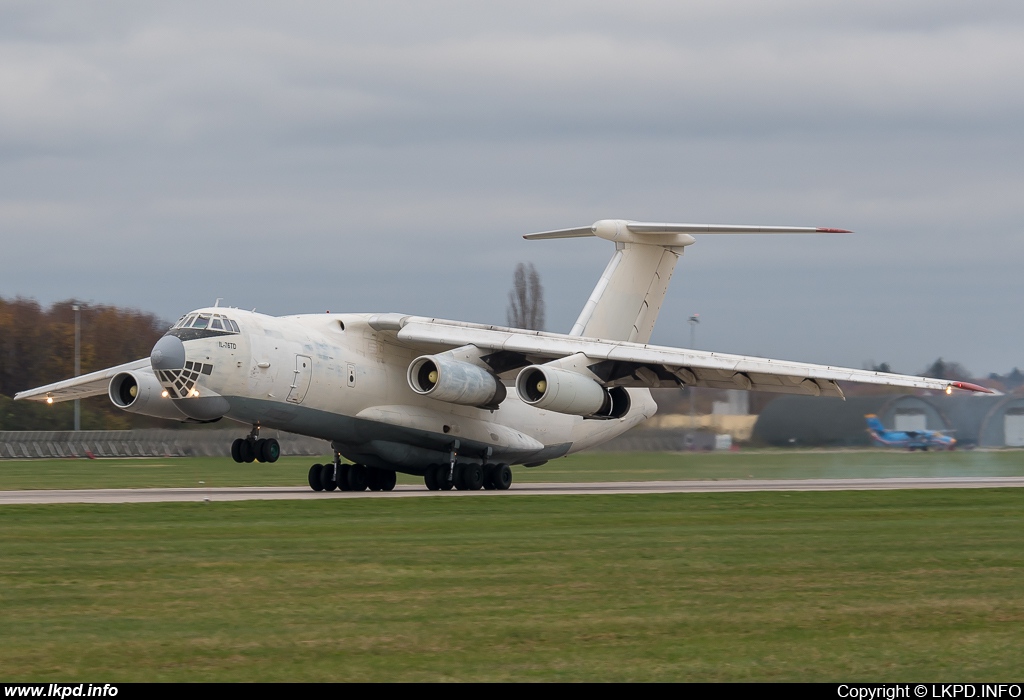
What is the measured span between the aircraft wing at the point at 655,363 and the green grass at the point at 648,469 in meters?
3.60

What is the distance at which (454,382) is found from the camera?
70.1 ft

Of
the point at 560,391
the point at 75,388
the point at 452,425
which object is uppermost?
the point at 560,391

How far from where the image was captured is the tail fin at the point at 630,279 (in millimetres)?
25297

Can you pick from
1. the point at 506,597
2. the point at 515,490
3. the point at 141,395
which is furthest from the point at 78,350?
the point at 506,597

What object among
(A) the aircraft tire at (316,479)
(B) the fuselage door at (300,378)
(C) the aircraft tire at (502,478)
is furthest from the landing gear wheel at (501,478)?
(B) the fuselage door at (300,378)

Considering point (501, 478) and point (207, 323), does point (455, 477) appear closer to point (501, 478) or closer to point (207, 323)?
point (501, 478)

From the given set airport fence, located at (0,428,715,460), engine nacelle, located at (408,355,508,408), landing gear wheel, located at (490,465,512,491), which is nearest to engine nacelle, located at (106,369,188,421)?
engine nacelle, located at (408,355,508,408)

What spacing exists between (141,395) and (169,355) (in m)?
2.00

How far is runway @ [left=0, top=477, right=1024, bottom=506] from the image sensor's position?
1939cm

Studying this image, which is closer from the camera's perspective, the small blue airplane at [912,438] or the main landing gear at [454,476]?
the main landing gear at [454,476]

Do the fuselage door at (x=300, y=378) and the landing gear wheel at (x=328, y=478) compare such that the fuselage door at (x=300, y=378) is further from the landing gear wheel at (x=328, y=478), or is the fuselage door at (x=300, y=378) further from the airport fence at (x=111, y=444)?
the airport fence at (x=111, y=444)

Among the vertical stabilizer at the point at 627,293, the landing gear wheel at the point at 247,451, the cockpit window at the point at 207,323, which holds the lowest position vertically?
the landing gear wheel at the point at 247,451
